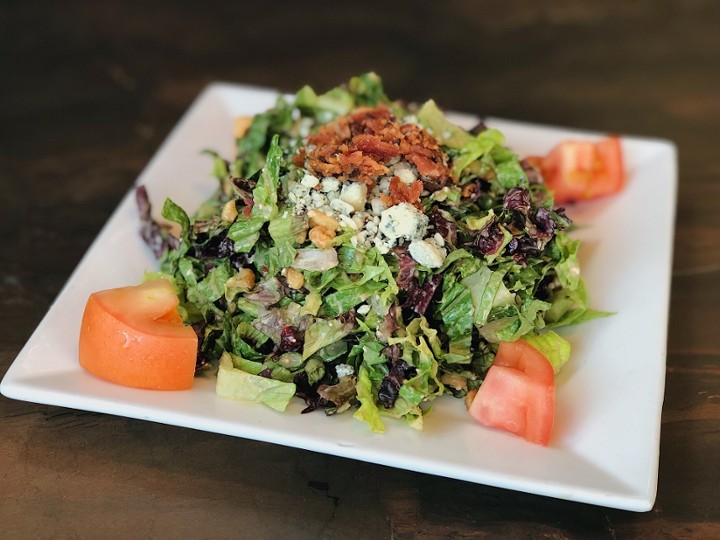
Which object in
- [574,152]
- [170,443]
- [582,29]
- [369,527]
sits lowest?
[369,527]

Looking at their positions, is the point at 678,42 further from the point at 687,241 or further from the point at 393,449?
the point at 393,449

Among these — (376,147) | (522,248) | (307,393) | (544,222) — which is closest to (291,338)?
(307,393)

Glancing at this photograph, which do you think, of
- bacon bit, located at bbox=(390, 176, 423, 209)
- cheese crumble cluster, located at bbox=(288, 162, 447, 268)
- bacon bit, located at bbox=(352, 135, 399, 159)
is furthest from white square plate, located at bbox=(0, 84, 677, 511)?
bacon bit, located at bbox=(352, 135, 399, 159)

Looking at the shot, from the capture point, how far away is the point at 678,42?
5195 mm

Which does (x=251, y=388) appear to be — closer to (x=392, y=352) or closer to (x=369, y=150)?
(x=392, y=352)

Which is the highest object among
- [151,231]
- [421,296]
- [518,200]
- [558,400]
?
[518,200]

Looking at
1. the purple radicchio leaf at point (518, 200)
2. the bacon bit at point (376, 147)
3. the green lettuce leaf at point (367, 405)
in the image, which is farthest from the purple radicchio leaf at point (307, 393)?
the purple radicchio leaf at point (518, 200)

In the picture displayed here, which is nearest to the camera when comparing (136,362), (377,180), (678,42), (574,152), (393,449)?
(393,449)

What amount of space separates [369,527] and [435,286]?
0.75 meters

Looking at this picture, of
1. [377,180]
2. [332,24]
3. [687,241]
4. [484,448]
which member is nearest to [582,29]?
[332,24]

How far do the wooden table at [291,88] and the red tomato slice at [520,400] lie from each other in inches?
7.8

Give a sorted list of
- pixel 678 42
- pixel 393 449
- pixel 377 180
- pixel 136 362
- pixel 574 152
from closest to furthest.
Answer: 1. pixel 393 449
2. pixel 136 362
3. pixel 377 180
4. pixel 574 152
5. pixel 678 42

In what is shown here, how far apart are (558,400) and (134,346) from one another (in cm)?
132

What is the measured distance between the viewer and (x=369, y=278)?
238 cm
